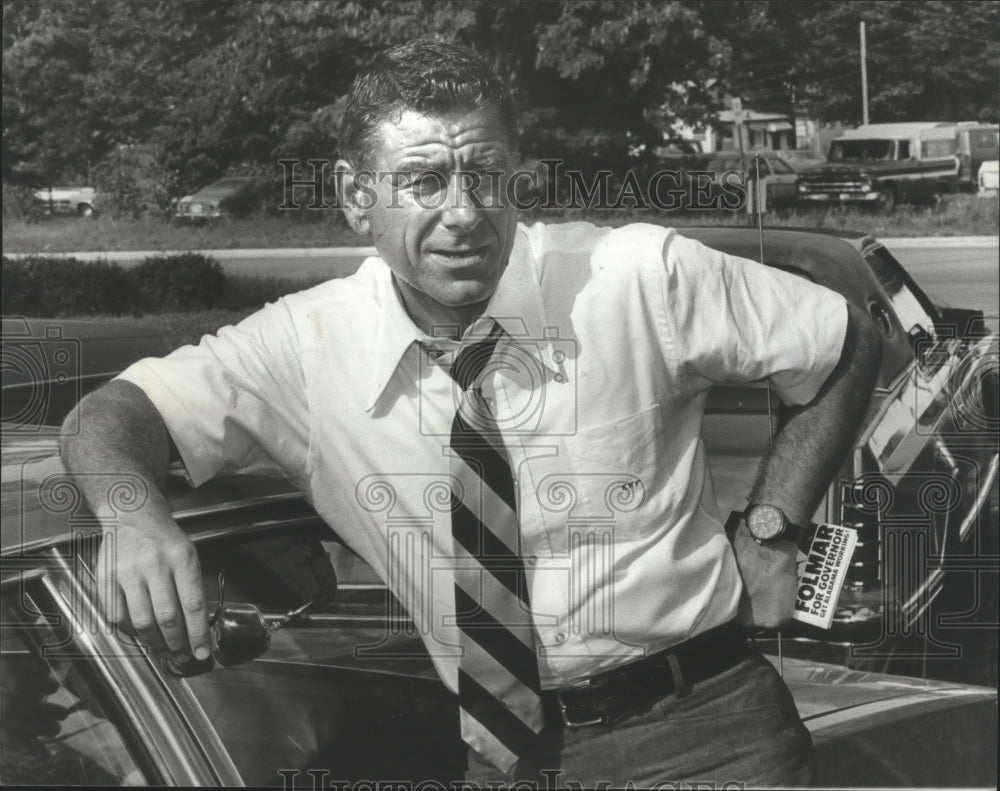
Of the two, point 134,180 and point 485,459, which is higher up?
point 134,180

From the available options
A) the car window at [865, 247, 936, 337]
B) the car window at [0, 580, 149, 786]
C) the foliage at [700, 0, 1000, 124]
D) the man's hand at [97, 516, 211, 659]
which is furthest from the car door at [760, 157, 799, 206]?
the car window at [0, 580, 149, 786]

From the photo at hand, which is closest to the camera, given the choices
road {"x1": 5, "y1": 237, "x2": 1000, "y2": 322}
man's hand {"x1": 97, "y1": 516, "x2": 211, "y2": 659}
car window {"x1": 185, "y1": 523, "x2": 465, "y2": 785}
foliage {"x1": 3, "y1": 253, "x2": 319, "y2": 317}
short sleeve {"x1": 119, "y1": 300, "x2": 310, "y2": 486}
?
man's hand {"x1": 97, "y1": 516, "x2": 211, "y2": 659}

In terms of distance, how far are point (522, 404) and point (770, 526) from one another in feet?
1.47

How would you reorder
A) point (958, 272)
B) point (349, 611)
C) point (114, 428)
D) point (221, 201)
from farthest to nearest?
point (958, 272)
point (221, 201)
point (349, 611)
point (114, 428)

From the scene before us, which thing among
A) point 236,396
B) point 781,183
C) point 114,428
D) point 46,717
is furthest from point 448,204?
point 781,183

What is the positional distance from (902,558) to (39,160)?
2.07 metres

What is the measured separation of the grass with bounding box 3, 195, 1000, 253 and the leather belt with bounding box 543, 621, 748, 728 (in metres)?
0.87

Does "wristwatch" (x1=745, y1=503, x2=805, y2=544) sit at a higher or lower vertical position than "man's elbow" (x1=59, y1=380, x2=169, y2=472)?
lower

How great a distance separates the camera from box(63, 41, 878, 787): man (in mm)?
1831

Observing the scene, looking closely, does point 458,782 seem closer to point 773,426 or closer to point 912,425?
point 773,426

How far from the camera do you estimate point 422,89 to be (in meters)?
1.83

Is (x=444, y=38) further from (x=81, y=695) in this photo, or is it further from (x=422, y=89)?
(x=81, y=695)

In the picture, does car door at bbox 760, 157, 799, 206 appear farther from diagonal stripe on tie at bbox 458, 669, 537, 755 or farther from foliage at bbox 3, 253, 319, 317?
diagonal stripe on tie at bbox 458, 669, 537, 755

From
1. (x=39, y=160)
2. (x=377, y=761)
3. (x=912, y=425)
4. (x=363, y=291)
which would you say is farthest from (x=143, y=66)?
(x=912, y=425)
